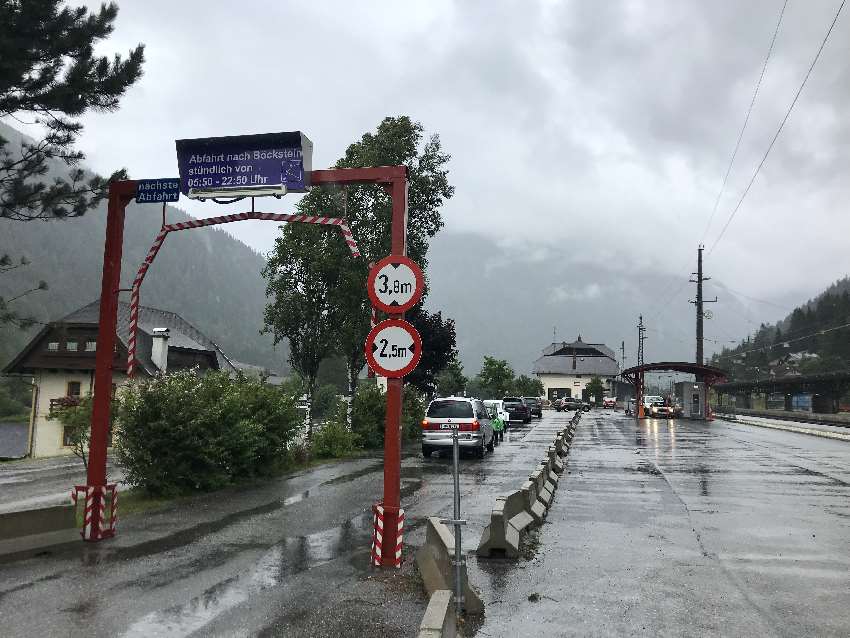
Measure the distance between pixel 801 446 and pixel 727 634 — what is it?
84.8 ft

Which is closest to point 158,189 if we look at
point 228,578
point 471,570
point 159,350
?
point 228,578

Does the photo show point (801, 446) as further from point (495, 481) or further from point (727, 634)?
point (727, 634)

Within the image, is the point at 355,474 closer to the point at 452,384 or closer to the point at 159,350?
the point at 159,350

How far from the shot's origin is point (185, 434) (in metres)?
13.0

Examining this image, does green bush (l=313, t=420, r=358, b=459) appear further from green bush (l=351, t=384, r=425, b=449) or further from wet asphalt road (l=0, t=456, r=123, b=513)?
wet asphalt road (l=0, t=456, r=123, b=513)

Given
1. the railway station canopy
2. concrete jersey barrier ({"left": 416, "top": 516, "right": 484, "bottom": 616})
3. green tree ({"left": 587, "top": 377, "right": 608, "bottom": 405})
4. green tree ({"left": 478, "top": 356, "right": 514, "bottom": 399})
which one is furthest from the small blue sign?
green tree ({"left": 587, "top": 377, "right": 608, "bottom": 405})

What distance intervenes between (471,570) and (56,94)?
11.2 metres

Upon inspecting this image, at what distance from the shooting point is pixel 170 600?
264 inches

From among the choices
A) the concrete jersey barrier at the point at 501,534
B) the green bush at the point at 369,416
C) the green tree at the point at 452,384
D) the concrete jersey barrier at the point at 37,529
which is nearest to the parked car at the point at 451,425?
the green bush at the point at 369,416

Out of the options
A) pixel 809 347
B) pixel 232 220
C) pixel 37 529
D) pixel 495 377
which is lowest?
pixel 37 529

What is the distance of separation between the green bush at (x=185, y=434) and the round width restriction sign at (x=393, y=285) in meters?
6.22

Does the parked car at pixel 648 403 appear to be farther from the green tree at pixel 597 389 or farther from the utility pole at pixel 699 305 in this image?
the green tree at pixel 597 389

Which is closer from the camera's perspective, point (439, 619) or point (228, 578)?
point (439, 619)

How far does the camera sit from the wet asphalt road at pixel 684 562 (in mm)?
6254
